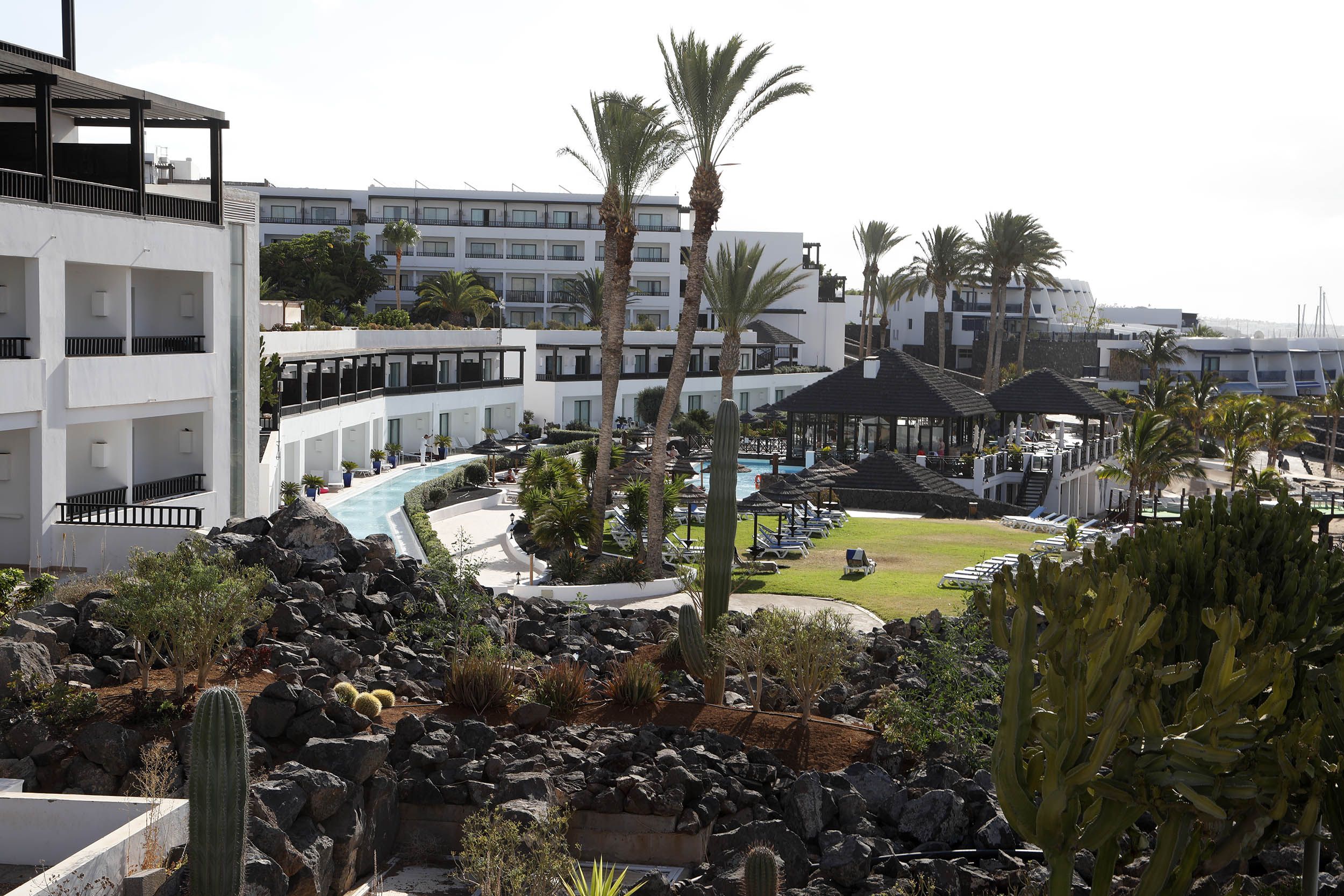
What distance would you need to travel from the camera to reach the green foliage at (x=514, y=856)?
31.1 ft

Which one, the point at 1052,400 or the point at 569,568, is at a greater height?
the point at 1052,400

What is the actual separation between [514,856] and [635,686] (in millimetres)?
5084

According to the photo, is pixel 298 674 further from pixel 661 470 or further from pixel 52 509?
pixel 661 470

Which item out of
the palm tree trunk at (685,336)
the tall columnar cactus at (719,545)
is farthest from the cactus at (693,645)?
the palm tree trunk at (685,336)

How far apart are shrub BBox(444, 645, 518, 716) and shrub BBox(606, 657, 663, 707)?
50.3 inches

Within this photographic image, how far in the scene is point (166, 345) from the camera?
24891 mm

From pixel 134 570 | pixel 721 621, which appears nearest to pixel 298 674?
pixel 134 570

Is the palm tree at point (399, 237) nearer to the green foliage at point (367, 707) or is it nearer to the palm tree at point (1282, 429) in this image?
the palm tree at point (1282, 429)

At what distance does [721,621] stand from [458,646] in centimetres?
362

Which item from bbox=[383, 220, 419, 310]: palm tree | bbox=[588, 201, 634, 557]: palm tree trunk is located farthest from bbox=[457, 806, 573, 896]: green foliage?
bbox=[383, 220, 419, 310]: palm tree

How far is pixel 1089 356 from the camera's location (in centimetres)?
9312

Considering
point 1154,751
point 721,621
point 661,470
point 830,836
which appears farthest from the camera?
point 661,470

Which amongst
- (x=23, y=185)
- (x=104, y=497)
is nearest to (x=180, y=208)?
(x=23, y=185)

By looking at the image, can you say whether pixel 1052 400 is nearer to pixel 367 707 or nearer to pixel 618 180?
pixel 618 180
